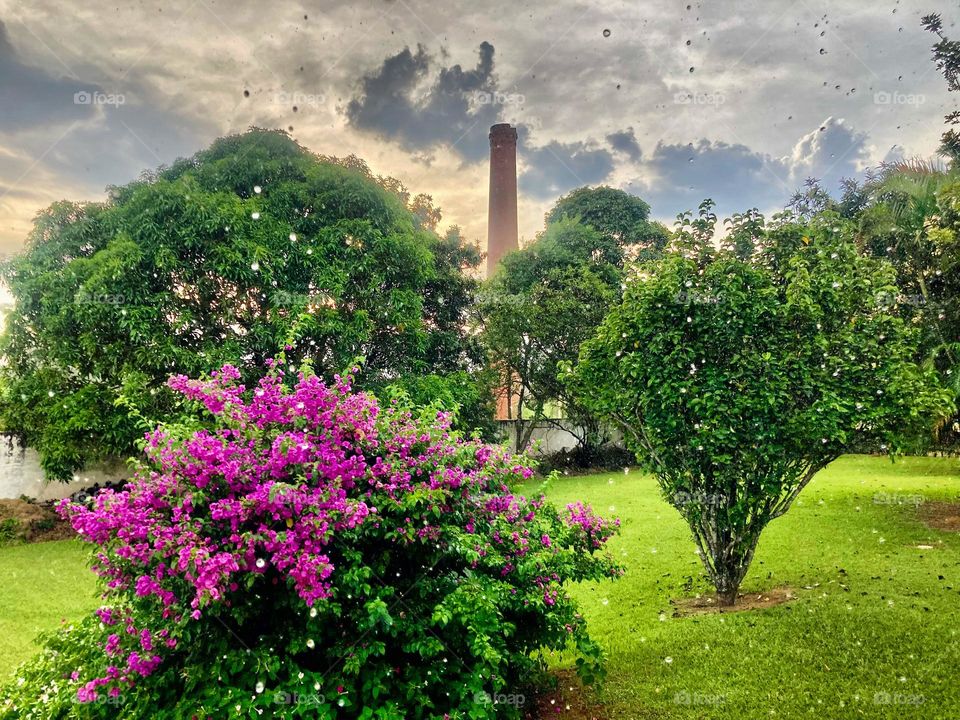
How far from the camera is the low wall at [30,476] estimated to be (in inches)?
631

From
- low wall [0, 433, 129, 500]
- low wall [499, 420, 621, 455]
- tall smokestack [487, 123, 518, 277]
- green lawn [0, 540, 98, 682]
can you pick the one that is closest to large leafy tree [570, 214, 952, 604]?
green lawn [0, 540, 98, 682]

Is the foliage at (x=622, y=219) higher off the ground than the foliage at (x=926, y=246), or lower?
higher

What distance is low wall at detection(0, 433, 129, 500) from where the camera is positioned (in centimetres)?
1602

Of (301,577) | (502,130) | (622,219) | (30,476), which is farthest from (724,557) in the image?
(502,130)

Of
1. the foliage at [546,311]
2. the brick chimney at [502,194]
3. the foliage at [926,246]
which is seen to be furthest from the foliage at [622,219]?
the foliage at [926,246]

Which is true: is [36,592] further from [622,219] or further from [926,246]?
[622,219]

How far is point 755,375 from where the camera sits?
664cm

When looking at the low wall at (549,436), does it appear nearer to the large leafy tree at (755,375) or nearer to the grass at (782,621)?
the grass at (782,621)

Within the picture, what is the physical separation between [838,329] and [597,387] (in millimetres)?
2962

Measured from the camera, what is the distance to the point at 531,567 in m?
4.38

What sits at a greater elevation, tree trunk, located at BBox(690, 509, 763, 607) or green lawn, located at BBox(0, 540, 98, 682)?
tree trunk, located at BBox(690, 509, 763, 607)

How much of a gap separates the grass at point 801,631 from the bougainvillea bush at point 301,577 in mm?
1508

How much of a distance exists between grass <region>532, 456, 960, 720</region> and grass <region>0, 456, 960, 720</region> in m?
0.02

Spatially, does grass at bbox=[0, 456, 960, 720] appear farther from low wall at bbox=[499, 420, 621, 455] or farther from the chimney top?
the chimney top
